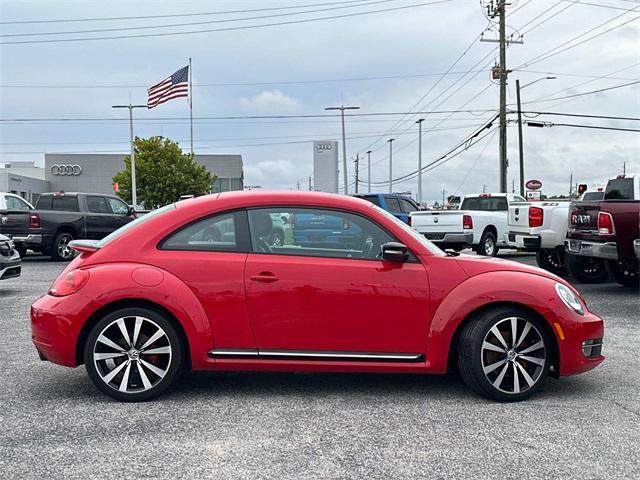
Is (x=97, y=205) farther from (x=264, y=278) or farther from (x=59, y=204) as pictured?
(x=264, y=278)

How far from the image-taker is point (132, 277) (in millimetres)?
4605

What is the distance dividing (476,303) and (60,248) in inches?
594

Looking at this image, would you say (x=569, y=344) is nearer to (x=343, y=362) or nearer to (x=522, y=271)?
(x=522, y=271)

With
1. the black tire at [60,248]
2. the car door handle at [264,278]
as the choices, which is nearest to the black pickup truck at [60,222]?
the black tire at [60,248]

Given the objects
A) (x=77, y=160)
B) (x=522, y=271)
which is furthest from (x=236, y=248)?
(x=77, y=160)

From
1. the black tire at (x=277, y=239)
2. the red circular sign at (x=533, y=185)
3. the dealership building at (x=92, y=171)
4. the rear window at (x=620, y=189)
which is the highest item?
the dealership building at (x=92, y=171)

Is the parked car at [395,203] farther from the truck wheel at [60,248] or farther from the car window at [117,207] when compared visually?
the truck wheel at [60,248]

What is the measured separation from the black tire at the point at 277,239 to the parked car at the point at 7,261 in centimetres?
718

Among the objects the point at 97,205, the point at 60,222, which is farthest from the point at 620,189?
the point at 60,222

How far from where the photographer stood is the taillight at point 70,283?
4.64 metres

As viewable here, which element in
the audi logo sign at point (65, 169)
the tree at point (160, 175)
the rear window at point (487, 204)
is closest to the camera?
the rear window at point (487, 204)

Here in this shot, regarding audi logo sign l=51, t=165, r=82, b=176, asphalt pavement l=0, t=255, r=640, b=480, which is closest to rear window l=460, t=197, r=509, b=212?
asphalt pavement l=0, t=255, r=640, b=480

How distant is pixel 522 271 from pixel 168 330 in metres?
2.70

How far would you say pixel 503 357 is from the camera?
184 inches
